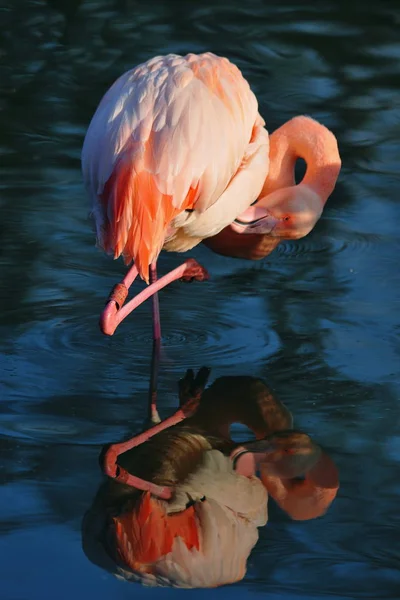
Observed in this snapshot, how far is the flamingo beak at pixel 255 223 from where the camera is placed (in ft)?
18.3

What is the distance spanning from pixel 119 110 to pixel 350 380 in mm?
1432

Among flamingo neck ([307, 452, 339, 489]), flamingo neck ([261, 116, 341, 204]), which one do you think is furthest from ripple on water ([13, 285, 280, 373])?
flamingo neck ([307, 452, 339, 489])

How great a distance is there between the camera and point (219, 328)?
5336mm

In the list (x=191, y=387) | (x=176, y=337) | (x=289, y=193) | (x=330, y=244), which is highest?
(x=289, y=193)

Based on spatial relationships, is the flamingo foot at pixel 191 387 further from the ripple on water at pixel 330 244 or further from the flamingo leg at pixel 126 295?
the ripple on water at pixel 330 244

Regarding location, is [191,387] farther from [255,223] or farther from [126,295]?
[255,223]

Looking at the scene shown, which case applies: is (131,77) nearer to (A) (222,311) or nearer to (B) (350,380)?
(A) (222,311)

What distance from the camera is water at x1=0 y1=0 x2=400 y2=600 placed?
3.69 meters

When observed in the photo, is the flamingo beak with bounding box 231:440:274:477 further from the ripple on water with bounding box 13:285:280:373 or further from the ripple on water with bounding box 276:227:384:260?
the ripple on water with bounding box 276:227:384:260

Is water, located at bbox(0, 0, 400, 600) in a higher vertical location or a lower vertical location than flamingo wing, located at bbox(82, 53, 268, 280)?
lower

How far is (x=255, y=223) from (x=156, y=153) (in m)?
1.03

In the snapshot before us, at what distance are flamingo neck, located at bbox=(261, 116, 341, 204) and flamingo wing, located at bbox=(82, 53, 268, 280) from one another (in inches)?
30.2

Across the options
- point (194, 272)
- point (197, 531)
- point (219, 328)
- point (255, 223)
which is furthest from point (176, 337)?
point (197, 531)

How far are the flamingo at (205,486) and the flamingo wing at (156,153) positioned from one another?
2.10ft
